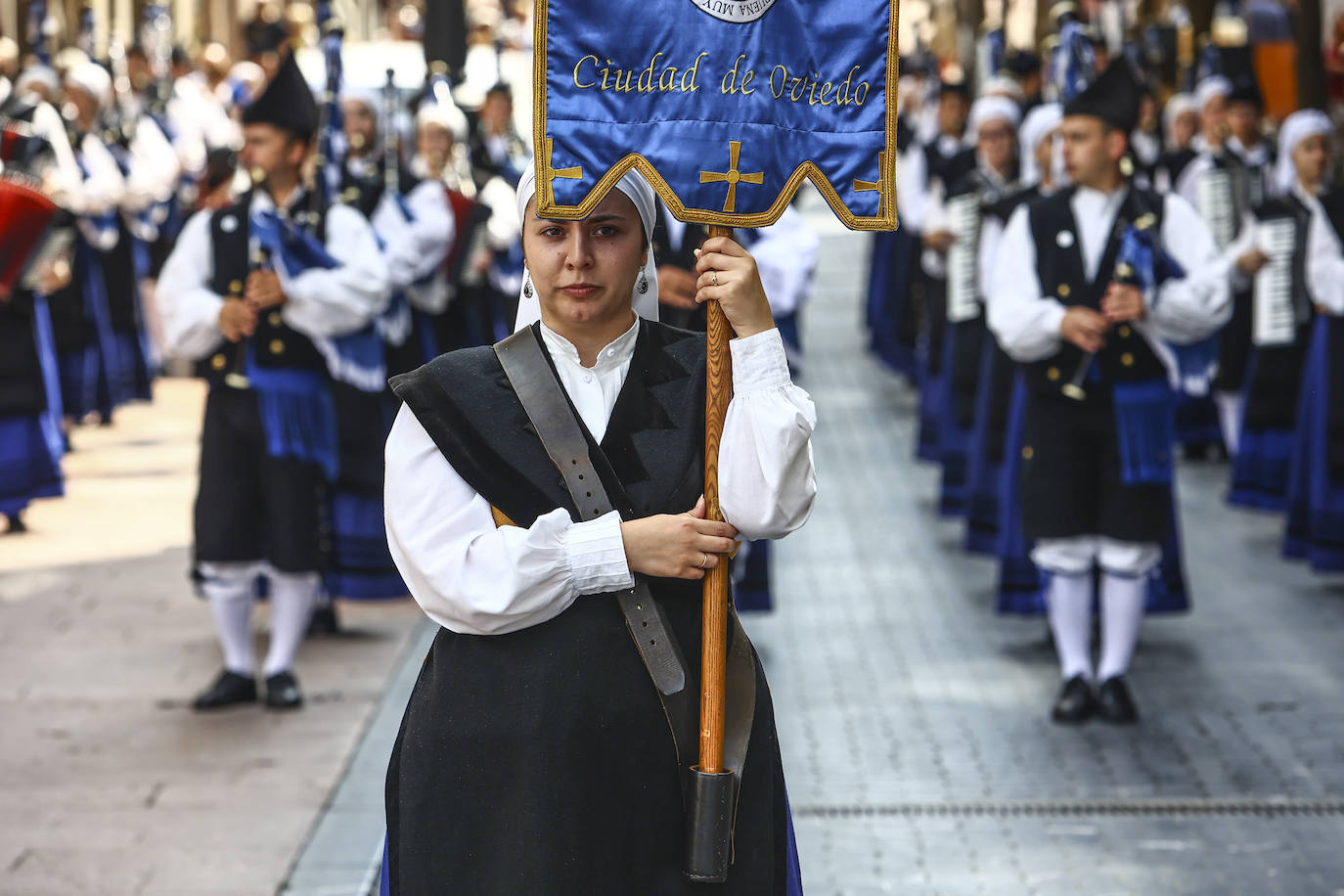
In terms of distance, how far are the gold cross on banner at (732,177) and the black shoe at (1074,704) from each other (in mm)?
3911

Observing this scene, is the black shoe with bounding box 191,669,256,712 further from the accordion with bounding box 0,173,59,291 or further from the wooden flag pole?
the wooden flag pole

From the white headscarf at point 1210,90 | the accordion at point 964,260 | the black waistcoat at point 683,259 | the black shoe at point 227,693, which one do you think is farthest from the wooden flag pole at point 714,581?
the white headscarf at point 1210,90

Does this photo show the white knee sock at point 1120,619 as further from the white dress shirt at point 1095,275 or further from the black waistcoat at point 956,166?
the black waistcoat at point 956,166

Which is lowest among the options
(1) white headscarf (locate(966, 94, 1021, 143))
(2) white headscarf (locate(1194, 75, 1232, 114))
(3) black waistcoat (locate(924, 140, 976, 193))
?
(3) black waistcoat (locate(924, 140, 976, 193))

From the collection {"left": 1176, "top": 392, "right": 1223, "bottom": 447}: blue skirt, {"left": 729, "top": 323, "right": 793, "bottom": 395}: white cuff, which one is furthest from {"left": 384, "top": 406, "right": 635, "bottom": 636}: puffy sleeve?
{"left": 1176, "top": 392, "right": 1223, "bottom": 447}: blue skirt

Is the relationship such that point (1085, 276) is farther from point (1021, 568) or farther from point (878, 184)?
point (878, 184)

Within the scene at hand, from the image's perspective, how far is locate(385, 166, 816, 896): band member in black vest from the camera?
9.08 ft

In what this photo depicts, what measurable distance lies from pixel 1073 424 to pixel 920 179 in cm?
694

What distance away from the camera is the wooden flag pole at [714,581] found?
9.22ft

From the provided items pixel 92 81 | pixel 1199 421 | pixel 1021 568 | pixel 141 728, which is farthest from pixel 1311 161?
pixel 92 81

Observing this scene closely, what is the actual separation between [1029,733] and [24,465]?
16.3 feet

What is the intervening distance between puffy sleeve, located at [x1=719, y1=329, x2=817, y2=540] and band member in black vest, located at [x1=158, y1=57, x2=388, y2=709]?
375 cm

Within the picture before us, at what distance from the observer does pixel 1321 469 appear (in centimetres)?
830

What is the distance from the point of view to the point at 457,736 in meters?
2.85
